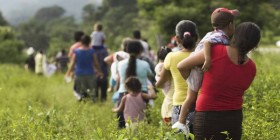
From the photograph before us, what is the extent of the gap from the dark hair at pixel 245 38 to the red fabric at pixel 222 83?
0.33 feet

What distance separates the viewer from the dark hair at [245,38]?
3707mm

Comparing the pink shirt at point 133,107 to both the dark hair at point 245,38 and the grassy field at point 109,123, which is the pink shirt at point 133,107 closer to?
the grassy field at point 109,123

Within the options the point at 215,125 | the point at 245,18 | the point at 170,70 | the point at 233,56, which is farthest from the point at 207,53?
the point at 245,18

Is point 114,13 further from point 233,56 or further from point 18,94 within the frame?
point 233,56

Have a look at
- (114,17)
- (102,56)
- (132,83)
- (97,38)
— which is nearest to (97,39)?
(97,38)

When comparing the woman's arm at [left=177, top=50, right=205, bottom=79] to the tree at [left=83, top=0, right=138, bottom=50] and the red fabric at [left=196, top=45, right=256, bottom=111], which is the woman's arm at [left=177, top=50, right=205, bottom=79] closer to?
the red fabric at [left=196, top=45, right=256, bottom=111]

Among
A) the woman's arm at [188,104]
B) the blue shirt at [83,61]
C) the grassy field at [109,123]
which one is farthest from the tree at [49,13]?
the woman's arm at [188,104]

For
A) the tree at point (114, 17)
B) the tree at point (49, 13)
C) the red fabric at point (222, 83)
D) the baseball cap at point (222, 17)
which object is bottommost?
the tree at point (49, 13)

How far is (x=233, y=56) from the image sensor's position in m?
3.74

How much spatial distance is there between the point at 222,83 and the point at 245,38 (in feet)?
1.19

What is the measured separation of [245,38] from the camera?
3705 millimetres

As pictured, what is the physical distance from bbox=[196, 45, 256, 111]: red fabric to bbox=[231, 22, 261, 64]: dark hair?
0.10 m

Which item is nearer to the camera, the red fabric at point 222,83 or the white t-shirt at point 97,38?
the red fabric at point 222,83

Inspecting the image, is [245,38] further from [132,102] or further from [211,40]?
[132,102]
